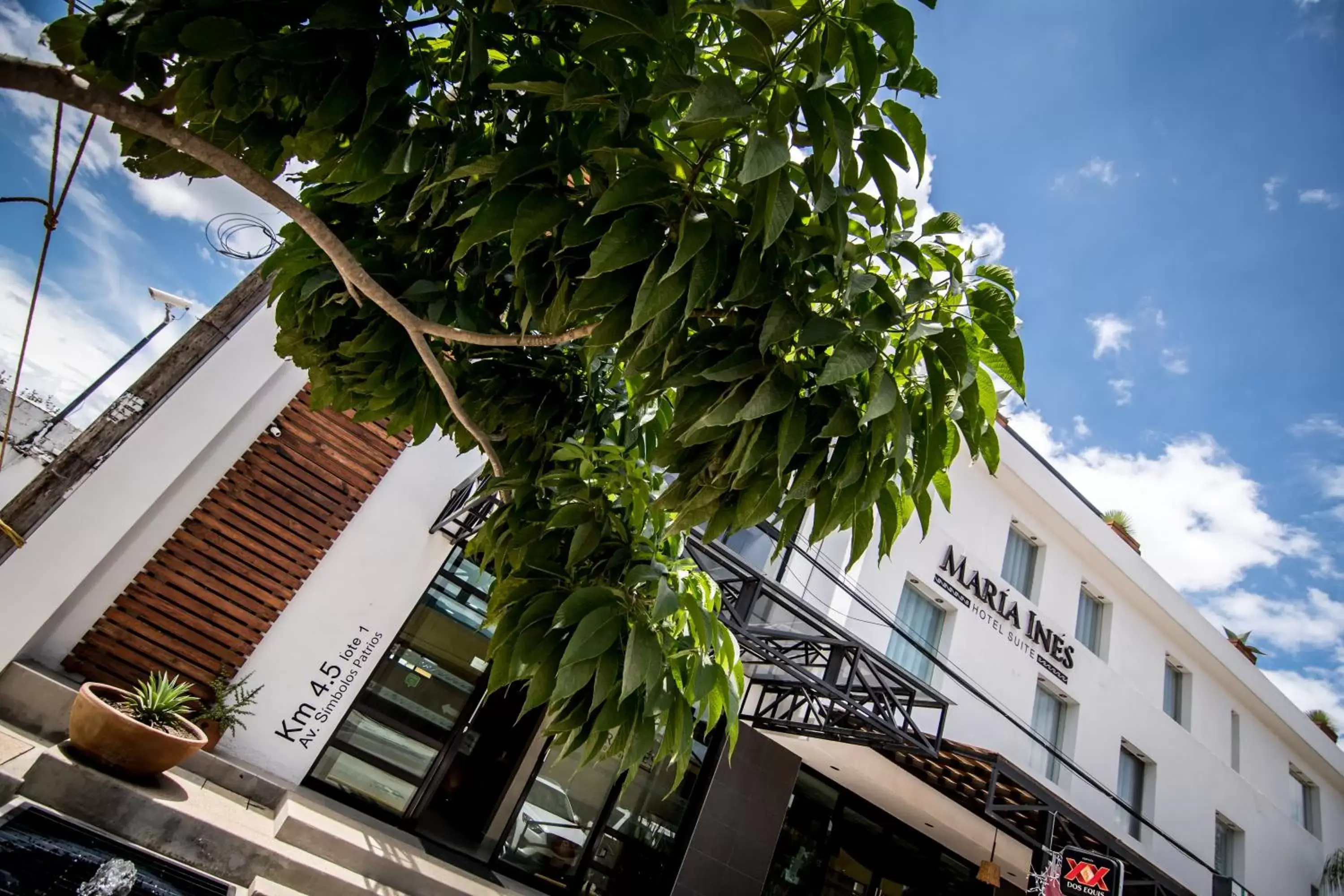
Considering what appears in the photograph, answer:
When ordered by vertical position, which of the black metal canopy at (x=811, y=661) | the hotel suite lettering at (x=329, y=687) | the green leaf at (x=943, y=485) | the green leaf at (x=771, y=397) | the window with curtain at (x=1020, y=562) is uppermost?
the window with curtain at (x=1020, y=562)

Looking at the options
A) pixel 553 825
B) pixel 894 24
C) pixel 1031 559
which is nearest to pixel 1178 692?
pixel 1031 559

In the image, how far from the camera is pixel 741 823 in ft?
26.8

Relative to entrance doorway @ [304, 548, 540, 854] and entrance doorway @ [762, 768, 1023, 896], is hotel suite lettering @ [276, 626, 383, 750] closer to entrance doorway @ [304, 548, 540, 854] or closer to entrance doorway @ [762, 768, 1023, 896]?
entrance doorway @ [304, 548, 540, 854]

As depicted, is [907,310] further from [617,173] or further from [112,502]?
[112,502]

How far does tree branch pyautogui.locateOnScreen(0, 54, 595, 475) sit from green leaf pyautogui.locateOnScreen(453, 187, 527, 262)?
251mm

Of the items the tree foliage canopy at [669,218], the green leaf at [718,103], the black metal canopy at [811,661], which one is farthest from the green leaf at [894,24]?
the black metal canopy at [811,661]

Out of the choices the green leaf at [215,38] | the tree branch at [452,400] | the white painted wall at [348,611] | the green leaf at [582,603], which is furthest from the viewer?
the white painted wall at [348,611]

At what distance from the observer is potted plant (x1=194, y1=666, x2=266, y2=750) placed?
572cm

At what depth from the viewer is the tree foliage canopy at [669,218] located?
3.14 feet

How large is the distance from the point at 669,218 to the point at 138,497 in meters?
6.49

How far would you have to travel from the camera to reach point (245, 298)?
Answer: 21.5 ft

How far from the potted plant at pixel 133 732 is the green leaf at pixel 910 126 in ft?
18.2

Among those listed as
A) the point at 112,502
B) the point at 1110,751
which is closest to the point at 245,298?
the point at 112,502

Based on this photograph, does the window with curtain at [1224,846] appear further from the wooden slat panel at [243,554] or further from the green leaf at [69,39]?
the green leaf at [69,39]
